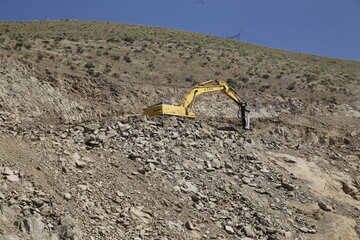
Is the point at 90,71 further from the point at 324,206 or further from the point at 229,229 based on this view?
the point at 229,229

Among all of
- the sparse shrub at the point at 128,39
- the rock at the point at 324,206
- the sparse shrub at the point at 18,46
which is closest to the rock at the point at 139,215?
the rock at the point at 324,206

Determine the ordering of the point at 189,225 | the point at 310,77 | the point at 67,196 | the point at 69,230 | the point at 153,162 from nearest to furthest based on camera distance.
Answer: the point at 69,230, the point at 67,196, the point at 189,225, the point at 153,162, the point at 310,77

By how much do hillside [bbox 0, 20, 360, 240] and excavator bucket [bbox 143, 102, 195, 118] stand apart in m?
0.67

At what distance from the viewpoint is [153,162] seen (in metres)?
10.7

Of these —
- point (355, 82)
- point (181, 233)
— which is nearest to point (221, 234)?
point (181, 233)

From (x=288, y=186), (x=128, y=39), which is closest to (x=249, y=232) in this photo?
(x=288, y=186)

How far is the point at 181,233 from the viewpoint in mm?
8211

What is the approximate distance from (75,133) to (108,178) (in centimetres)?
301

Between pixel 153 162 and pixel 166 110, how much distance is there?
402 centimetres

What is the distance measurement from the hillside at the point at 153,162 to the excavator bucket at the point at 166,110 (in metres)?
0.67

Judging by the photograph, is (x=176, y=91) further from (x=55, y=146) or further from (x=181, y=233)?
(x=181, y=233)

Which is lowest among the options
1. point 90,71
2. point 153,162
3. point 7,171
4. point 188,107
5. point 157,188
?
point 157,188

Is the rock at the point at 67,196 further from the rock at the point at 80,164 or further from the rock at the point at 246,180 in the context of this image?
the rock at the point at 246,180

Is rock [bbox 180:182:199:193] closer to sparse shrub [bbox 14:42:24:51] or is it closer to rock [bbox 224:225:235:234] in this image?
rock [bbox 224:225:235:234]
